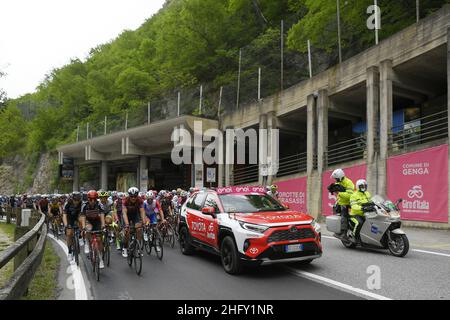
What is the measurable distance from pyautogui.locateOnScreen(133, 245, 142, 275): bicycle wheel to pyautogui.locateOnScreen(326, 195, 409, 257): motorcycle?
5.27m

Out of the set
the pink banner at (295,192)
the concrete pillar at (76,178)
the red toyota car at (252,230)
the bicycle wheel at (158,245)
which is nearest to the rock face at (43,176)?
the concrete pillar at (76,178)

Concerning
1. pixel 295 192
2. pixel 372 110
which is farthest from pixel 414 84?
pixel 295 192

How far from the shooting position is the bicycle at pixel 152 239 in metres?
11.0

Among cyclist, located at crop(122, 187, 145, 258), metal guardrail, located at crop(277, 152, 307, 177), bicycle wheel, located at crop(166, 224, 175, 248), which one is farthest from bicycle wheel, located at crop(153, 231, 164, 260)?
metal guardrail, located at crop(277, 152, 307, 177)

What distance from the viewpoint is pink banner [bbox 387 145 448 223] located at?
568 inches

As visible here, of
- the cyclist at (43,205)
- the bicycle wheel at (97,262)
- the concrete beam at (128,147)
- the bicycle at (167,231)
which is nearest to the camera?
the bicycle wheel at (97,262)

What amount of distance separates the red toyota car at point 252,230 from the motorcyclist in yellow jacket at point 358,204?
1.76 metres

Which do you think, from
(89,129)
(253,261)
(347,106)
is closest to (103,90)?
(89,129)

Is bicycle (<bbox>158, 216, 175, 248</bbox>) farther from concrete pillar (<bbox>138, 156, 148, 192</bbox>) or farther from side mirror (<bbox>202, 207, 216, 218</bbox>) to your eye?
concrete pillar (<bbox>138, 156, 148, 192</bbox>)

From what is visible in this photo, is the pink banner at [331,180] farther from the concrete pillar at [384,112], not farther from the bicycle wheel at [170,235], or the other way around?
the bicycle wheel at [170,235]

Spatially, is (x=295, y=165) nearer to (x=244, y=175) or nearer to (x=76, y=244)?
(x=244, y=175)

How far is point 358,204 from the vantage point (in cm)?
1009

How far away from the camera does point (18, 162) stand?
7550cm
